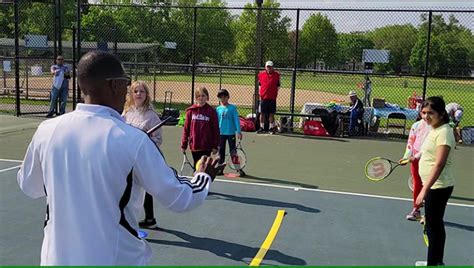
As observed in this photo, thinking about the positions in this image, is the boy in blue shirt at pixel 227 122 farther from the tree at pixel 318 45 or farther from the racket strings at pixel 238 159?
the tree at pixel 318 45

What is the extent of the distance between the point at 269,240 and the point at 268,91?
918cm

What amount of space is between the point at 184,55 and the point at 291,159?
39.6 metres

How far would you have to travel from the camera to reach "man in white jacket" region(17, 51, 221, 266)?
7.27 ft

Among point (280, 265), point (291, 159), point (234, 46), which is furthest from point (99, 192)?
point (234, 46)

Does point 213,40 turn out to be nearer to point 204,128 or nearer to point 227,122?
point 227,122

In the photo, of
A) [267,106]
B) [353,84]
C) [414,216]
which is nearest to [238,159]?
[414,216]

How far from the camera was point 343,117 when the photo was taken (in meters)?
15.1

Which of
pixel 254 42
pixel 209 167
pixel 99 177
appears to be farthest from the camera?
pixel 254 42

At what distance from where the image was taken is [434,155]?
5434 mm

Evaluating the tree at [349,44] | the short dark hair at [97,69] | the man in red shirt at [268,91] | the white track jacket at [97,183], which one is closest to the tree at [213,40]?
the tree at [349,44]

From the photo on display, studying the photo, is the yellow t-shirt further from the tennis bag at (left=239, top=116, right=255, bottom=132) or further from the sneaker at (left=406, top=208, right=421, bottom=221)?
the tennis bag at (left=239, top=116, right=255, bottom=132)

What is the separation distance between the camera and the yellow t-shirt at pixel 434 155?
5.23 meters

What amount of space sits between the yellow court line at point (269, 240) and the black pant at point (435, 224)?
5.63 ft

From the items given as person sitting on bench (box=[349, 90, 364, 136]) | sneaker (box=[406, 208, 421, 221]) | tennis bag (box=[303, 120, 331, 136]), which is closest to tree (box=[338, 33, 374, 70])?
person sitting on bench (box=[349, 90, 364, 136])
